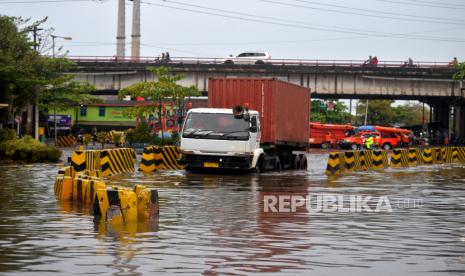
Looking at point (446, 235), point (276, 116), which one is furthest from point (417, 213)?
point (276, 116)

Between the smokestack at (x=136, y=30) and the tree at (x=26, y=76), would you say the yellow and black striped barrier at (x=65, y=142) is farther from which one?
the smokestack at (x=136, y=30)

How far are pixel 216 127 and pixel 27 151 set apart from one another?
43.3 ft

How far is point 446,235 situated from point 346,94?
71968 millimetres

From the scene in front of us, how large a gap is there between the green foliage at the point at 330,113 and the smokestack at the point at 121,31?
1688 inches

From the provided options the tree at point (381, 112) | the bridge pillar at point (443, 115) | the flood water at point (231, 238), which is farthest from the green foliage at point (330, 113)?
the flood water at point (231, 238)

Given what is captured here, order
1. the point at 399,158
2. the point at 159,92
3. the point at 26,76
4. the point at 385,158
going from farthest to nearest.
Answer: the point at 159,92
the point at 26,76
the point at 399,158
the point at 385,158

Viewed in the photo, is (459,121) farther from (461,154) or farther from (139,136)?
(139,136)

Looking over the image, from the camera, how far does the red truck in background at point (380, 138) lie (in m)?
82.9

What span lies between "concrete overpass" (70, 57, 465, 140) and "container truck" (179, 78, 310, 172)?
44918 millimetres

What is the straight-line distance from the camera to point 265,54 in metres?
86.9

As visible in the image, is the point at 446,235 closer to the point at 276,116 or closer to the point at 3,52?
the point at 276,116

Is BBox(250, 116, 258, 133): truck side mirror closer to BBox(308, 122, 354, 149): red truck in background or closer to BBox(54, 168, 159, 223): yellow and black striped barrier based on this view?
BBox(54, 168, 159, 223): yellow and black striped barrier

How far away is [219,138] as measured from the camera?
1228 inches

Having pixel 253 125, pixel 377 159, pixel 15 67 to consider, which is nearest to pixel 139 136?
pixel 15 67
